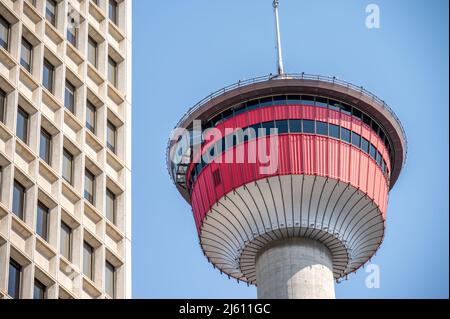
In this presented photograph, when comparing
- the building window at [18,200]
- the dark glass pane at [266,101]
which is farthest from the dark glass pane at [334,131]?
the building window at [18,200]

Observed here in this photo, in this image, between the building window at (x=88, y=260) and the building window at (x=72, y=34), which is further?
the building window at (x=72, y=34)

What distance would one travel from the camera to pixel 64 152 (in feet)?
161

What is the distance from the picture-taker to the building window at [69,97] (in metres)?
50.8

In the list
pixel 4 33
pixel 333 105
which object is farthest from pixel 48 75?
pixel 333 105

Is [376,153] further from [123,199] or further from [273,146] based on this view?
[123,199]

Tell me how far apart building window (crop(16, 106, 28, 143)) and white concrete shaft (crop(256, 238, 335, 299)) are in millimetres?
37036

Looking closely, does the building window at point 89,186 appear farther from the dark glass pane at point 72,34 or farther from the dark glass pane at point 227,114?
the dark glass pane at point 227,114

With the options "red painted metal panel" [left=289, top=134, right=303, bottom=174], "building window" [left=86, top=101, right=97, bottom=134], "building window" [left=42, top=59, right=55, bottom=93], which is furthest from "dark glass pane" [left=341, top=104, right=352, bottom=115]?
"building window" [left=42, top=59, right=55, bottom=93]

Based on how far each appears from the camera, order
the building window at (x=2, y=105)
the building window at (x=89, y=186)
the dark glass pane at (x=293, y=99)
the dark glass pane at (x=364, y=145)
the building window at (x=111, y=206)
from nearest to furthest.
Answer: the building window at (x=2, y=105)
the building window at (x=89, y=186)
the building window at (x=111, y=206)
the dark glass pane at (x=293, y=99)
the dark glass pane at (x=364, y=145)

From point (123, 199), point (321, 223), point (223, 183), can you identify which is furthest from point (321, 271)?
point (123, 199)

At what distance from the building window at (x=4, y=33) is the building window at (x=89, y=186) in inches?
241

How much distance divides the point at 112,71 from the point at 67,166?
7.50 meters

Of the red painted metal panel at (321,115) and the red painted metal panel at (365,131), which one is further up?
the red painted metal panel at (321,115)

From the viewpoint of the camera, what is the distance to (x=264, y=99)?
276 feet
